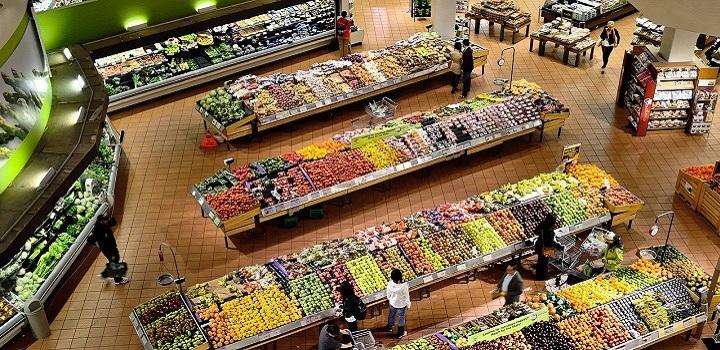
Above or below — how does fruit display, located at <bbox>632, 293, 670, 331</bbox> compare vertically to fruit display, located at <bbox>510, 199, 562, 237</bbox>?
below

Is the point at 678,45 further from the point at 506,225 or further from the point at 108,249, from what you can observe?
the point at 108,249

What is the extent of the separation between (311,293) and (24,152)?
5030 mm

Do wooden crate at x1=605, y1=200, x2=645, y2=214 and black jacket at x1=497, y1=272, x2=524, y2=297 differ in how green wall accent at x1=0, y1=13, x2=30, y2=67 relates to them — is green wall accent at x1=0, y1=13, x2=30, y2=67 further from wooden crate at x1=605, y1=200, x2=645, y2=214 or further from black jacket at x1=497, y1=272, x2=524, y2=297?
wooden crate at x1=605, y1=200, x2=645, y2=214

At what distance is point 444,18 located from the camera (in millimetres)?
17984

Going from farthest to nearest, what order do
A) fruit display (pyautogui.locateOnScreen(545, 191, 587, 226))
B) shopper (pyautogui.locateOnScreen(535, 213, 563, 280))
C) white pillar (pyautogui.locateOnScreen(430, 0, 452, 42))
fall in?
white pillar (pyautogui.locateOnScreen(430, 0, 452, 42)) < fruit display (pyautogui.locateOnScreen(545, 191, 587, 226)) < shopper (pyautogui.locateOnScreen(535, 213, 563, 280))

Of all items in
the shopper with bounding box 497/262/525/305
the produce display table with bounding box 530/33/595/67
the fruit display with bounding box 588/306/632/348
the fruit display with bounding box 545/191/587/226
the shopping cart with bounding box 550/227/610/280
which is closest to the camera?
the fruit display with bounding box 588/306/632/348

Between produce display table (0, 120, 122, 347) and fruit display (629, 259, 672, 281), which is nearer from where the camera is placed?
fruit display (629, 259, 672, 281)

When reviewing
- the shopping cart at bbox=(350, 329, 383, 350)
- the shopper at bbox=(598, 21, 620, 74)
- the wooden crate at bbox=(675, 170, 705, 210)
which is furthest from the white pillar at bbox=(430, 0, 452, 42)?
the shopping cart at bbox=(350, 329, 383, 350)

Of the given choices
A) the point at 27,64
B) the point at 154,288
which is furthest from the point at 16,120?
the point at 154,288

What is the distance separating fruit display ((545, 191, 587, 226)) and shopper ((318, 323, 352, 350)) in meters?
4.37

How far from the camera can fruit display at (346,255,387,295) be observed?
436 inches

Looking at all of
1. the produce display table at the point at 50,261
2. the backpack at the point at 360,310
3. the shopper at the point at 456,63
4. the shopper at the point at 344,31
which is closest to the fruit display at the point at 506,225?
the backpack at the point at 360,310

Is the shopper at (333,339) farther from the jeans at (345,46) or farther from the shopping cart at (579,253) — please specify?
the jeans at (345,46)

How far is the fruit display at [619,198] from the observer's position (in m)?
12.5
